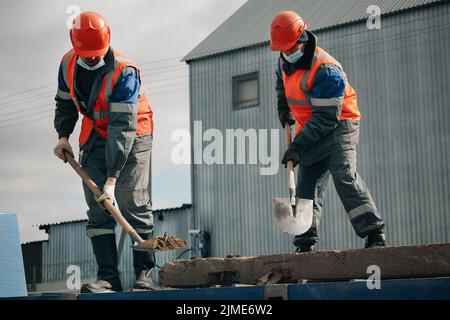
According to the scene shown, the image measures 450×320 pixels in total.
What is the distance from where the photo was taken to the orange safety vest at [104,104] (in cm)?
632

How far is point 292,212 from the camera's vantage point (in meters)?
6.12

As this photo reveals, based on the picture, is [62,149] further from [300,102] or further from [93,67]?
[300,102]

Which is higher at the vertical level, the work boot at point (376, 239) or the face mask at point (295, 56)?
the face mask at point (295, 56)

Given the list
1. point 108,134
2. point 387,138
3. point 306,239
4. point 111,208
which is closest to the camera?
point 111,208

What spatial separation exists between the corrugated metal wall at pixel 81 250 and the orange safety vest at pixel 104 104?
20722 millimetres

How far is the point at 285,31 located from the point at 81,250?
25.6 meters

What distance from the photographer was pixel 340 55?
79.4 ft

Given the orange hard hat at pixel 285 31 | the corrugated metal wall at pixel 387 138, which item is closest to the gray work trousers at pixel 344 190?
the orange hard hat at pixel 285 31

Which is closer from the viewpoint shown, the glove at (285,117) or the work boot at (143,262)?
the work boot at (143,262)

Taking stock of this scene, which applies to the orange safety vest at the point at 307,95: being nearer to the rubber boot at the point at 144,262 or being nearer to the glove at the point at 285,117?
the glove at the point at 285,117

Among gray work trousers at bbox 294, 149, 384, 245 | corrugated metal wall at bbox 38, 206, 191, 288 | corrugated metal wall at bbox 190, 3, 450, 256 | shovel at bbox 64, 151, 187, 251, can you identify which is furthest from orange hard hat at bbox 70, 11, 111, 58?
corrugated metal wall at bbox 38, 206, 191, 288

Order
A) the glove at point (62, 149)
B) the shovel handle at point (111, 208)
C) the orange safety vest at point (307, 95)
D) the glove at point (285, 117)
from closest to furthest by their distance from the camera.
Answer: the shovel handle at point (111, 208) < the orange safety vest at point (307, 95) < the glove at point (62, 149) < the glove at point (285, 117)

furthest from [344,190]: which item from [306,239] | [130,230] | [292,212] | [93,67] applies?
[93,67]
